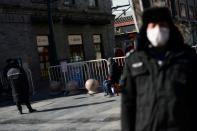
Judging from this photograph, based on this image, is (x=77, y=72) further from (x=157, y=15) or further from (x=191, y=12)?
(x=191, y=12)

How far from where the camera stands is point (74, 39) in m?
25.6

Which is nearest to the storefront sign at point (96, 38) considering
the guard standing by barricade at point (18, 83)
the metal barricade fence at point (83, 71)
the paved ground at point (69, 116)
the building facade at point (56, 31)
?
the building facade at point (56, 31)

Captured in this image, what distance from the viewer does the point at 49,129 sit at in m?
10.3

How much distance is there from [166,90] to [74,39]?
22.6 meters

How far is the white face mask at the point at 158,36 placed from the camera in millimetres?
3297

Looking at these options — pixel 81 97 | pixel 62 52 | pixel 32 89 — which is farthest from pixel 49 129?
pixel 62 52

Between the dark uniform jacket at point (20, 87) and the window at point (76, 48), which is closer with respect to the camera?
the dark uniform jacket at point (20, 87)

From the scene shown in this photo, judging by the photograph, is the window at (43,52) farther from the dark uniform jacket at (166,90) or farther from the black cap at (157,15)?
the dark uniform jacket at (166,90)

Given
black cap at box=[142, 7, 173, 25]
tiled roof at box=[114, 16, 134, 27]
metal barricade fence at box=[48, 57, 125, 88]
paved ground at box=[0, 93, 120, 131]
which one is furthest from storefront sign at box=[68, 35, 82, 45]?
black cap at box=[142, 7, 173, 25]

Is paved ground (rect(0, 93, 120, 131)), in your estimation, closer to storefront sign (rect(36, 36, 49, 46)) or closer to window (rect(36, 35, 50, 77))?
window (rect(36, 35, 50, 77))

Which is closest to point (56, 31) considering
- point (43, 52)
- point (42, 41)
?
point (42, 41)

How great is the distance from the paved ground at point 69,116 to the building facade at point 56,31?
20.0 feet

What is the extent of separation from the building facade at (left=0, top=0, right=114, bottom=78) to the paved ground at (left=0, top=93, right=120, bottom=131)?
6.11m

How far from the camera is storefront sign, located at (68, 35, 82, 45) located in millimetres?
25197
